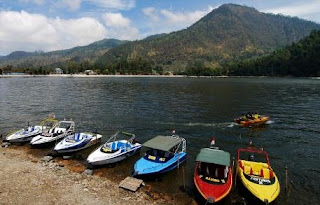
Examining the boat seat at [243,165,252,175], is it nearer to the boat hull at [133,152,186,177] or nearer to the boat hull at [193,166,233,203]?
the boat hull at [193,166,233,203]

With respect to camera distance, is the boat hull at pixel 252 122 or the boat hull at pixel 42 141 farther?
the boat hull at pixel 252 122

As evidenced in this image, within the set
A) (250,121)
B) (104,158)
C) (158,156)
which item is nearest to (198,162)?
(158,156)

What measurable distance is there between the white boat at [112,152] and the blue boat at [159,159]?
3343mm

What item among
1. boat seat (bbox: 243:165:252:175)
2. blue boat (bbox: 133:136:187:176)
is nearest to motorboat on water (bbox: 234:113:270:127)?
blue boat (bbox: 133:136:187:176)

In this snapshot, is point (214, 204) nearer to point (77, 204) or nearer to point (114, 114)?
point (77, 204)

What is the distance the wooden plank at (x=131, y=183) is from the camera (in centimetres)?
2238

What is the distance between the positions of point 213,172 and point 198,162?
81.8 inches

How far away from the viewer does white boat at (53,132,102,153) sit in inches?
1219

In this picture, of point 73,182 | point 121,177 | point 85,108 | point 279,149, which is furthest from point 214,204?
point 85,108

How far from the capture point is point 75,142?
1271 inches

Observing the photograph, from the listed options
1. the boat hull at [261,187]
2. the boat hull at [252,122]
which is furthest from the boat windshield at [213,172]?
the boat hull at [252,122]

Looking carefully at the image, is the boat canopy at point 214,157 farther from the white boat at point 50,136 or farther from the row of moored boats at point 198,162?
the white boat at point 50,136

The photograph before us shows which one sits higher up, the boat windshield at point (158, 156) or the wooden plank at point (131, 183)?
the boat windshield at point (158, 156)

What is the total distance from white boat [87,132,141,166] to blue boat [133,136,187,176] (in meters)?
3.34
